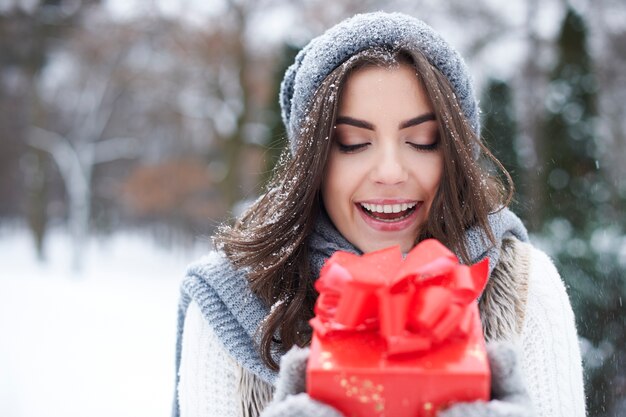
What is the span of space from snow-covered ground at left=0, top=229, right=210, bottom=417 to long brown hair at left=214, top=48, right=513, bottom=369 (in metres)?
4.69

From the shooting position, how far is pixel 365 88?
1398 mm

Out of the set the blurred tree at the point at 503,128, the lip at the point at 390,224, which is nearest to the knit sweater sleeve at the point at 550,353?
the lip at the point at 390,224

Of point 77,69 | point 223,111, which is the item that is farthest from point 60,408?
point 77,69

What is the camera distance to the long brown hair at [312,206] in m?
1.40

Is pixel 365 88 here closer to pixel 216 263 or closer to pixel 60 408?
pixel 216 263

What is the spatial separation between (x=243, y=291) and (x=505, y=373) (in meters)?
0.77

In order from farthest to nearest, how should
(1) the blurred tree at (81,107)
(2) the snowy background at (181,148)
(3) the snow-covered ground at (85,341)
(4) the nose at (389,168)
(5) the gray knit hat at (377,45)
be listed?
(1) the blurred tree at (81,107) → (3) the snow-covered ground at (85,341) → (2) the snowy background at (181,148) → (5) the gray knit hat at (377,45) → (4) the nose at (389,168)

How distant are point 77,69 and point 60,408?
501 inches

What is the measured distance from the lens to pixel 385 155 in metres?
1.37

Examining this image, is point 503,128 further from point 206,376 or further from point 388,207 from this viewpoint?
point 206,376

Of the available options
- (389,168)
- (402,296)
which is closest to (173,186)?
(389,168)

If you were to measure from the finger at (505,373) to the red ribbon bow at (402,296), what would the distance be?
0.07 m

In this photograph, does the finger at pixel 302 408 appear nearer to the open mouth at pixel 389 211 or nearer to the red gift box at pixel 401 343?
the red gift box at pixel 401 343

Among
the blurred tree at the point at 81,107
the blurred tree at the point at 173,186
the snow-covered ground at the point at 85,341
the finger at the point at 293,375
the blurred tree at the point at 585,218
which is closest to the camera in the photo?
the finger at the point at 293,375
